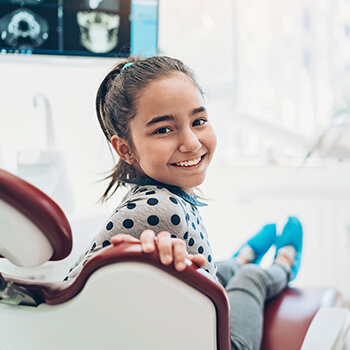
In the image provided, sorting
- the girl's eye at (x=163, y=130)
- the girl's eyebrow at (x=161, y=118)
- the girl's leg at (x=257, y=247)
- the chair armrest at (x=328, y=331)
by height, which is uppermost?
the girl's eyebrow at (x=161, y=118)

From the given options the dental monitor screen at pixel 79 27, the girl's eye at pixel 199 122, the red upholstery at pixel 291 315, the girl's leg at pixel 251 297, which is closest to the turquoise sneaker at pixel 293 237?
the girl's leg at pixel 251 297

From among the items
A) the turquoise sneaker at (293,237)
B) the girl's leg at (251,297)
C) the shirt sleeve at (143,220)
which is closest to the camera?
the shirt sleeve at (143,220)

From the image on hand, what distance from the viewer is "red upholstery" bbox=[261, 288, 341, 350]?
114 centimetres

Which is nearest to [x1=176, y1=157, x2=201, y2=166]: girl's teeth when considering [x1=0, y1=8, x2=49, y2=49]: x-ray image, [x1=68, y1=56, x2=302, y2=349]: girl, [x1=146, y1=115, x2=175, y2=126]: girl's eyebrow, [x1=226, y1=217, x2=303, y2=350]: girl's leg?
[x1=68, y1=56, x2=302, y2=349]: girl

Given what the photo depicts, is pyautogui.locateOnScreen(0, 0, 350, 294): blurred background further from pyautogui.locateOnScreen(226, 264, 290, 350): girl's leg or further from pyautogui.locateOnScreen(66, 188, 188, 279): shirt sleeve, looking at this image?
pyautogui.locateOnScreen(66, 188, 188, 279): shirt sleeve

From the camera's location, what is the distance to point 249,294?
4.31ft

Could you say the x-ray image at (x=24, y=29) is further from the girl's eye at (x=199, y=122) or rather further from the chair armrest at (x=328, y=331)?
the chair armrest at (x=328, y=331)

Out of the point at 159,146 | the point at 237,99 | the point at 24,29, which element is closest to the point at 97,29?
the point at 24,29

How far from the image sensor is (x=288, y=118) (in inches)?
92.3

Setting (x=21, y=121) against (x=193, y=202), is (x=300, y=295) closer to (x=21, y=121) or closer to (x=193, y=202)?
(x=193, y=202)

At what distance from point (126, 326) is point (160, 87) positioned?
1.53ft

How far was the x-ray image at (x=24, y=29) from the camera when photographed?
1708mm

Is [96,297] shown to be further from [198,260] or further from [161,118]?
[161,118]

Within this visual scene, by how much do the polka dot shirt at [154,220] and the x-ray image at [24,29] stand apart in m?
1.06
